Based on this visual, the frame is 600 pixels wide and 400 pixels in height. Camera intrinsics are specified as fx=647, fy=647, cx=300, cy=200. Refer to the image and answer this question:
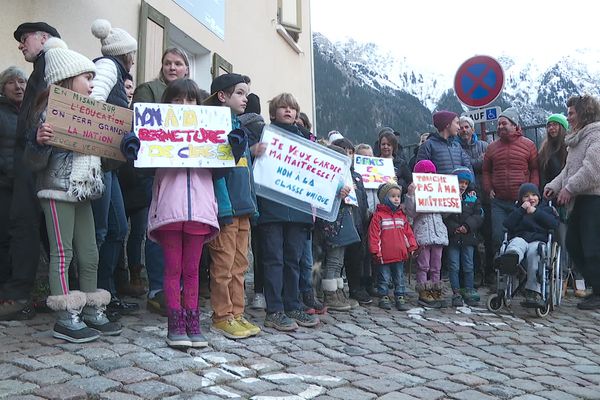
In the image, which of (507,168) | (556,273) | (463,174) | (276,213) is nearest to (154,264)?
(276,213)

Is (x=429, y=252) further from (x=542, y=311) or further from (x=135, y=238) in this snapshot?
(x=135, y=238)

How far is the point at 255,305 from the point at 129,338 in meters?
1.69

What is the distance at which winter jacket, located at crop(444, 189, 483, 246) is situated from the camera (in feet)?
23.0

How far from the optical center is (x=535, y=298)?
645 centimetres

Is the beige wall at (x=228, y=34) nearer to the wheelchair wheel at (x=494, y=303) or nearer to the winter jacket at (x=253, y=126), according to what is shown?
the winter jacket at (x=253, y=126)

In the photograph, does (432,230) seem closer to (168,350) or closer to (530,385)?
(530,385)

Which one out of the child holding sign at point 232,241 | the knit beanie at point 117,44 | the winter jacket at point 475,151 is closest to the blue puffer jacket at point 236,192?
the child holding sign at point 232,241

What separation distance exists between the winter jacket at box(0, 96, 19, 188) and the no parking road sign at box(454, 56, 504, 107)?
5783 mm

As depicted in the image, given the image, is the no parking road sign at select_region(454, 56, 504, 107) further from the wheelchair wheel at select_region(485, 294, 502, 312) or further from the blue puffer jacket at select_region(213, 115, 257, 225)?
the blue puffer jacket at select_region(213, 115, 257, 225)

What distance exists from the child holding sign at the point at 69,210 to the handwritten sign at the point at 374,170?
3405 mm

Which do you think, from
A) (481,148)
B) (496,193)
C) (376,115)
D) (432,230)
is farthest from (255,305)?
(376,115)

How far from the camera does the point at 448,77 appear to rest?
63031mm

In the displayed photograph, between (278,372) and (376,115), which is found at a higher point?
(376,115)

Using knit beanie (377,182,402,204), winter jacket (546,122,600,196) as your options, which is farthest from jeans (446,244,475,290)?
winter jacket (546,122,600,196)
